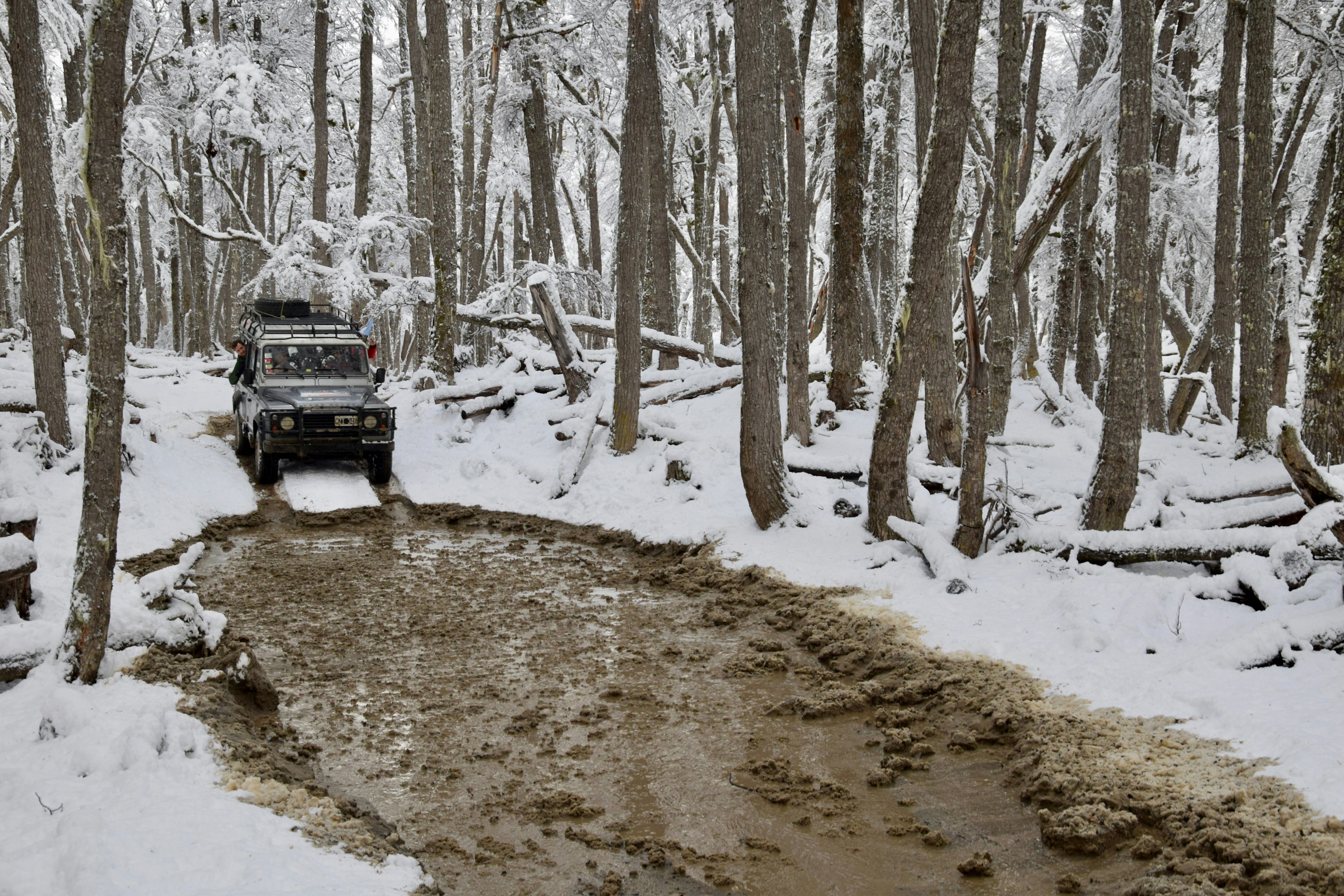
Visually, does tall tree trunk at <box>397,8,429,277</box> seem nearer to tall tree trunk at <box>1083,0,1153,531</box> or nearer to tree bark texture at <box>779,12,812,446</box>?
tree bark texture at <box>779,12,812,446</box>

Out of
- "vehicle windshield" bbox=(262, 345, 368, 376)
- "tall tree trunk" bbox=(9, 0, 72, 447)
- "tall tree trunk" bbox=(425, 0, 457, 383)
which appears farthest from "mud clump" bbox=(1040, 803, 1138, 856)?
"tall tree trunk" bbox=(425, 0, 457, 383)

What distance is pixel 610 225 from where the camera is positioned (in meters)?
42.4

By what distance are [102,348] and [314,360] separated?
9.88 m

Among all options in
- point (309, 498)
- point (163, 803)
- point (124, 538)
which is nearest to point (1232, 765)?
point (163, 803)

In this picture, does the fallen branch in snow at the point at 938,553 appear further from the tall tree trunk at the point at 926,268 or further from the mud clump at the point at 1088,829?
the mud clump at the point at 1088,829

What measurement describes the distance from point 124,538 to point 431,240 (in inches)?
346

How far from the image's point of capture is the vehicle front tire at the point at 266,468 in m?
13.2

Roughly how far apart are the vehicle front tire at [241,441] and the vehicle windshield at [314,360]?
3.91ft

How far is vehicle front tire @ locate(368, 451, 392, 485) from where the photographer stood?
538 inches

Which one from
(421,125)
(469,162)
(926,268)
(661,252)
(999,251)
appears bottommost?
(926,268)

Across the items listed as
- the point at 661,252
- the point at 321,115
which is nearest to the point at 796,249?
the point at 661,252

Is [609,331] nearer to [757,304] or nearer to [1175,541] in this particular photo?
[757,304]

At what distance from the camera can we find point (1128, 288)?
25.5 ft

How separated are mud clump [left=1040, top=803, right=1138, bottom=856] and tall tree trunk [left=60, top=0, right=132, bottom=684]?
507 cm
